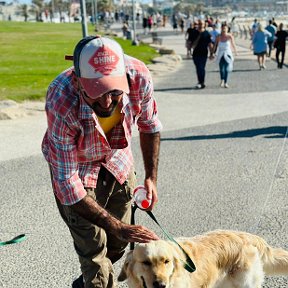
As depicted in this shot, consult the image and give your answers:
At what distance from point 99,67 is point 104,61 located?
2.0 inches

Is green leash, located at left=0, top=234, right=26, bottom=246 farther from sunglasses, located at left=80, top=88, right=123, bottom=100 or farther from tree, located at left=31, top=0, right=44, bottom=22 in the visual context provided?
tree, located at left=31, top=0, right=44, bottom=22

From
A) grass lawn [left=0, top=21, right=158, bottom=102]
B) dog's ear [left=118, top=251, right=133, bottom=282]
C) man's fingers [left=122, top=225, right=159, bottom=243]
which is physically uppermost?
man's fingers [left=122, top=225, right=159, bottom=243]

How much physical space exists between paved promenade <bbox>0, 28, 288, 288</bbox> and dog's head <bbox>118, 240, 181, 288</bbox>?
1.36m

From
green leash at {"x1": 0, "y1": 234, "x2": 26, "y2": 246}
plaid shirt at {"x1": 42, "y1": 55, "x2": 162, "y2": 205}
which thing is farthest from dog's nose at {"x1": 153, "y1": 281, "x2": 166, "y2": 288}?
green leash at {"x1": 0, "y1": 234, "x2": 26, "y2": 246}

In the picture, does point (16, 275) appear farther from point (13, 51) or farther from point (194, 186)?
point (13, 51)

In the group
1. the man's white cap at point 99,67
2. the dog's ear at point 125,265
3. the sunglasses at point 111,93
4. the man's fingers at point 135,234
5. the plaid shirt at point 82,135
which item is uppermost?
the man's white cap at point 99,67

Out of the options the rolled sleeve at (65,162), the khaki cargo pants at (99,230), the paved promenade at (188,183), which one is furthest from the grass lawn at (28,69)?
the rolled sleeve at (65,162)

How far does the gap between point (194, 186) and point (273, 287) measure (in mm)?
2686

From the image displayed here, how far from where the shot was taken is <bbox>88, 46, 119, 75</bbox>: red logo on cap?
290cm

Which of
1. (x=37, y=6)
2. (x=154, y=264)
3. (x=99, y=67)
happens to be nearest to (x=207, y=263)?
(x=154, y=264)

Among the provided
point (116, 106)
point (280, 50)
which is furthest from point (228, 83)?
point (116, 106)

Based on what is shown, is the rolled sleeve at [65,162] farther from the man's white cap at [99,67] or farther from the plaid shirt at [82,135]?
the man's white cap at [99,67]

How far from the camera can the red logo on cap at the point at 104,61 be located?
2900mm

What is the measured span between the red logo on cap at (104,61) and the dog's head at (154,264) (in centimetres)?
112
